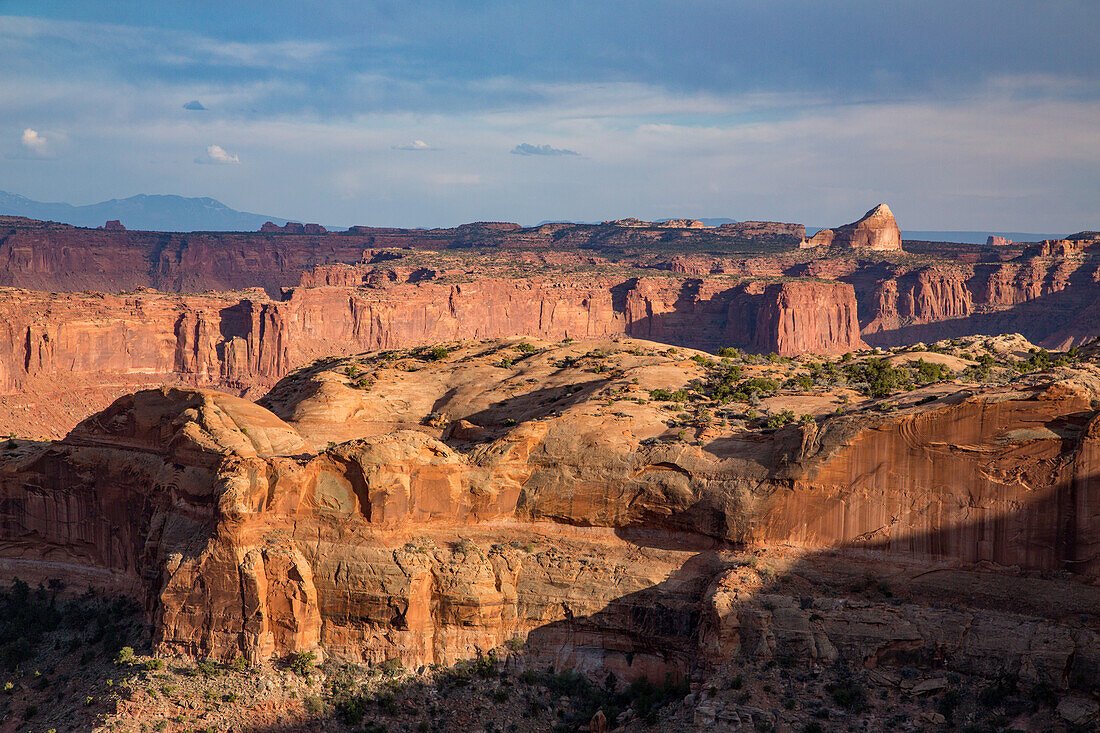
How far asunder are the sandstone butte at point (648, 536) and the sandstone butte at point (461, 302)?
2633 inches

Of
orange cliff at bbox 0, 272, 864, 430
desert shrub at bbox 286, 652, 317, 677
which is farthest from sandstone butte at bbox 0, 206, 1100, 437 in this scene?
desert shrub at bbox 286, 652, 317, 677

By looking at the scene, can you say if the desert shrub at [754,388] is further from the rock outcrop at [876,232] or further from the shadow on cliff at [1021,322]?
the rock outcrop at [876,232]

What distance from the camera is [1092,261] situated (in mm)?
147375

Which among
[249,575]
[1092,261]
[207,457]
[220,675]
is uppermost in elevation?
[1092,261]

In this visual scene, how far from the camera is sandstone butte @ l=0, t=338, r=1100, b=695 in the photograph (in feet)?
94.1

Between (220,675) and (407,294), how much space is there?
99.9m

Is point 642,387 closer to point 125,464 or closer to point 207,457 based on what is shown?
point 207,457

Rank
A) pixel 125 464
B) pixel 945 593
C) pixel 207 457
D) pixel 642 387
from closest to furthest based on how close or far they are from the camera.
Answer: pixel 945 593, pixel 207 457, pixel 125 464, pixel 642 387

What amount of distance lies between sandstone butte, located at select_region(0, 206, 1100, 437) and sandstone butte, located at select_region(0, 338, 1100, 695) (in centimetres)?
6687

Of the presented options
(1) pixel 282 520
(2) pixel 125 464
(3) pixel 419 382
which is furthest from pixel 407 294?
(1) pixel 282 520

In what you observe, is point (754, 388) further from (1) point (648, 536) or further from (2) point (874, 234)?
(2) point (874, 234)

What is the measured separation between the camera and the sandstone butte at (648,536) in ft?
94.1

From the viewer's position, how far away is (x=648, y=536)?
109ft

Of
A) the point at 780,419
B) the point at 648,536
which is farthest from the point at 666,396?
the point at 648,536
